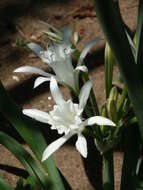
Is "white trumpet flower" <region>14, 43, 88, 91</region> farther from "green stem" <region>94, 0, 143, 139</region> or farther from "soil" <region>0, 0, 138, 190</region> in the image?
"soil" <region>0, 0, 138, 190</region>

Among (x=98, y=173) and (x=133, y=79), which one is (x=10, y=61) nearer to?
(x=98, y=173)

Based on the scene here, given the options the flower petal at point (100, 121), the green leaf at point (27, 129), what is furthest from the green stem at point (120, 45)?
the green leaf at point (27, 129)

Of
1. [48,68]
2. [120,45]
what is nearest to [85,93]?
[120,45]

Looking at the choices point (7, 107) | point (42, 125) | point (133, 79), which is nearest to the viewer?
point (133, 79)

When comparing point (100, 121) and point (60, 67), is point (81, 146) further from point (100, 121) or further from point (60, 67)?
point (60, 67)

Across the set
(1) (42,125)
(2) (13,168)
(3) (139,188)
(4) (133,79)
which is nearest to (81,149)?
(4) (133,79)

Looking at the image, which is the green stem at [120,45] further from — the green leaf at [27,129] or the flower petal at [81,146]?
the green leaf at [27,129]
